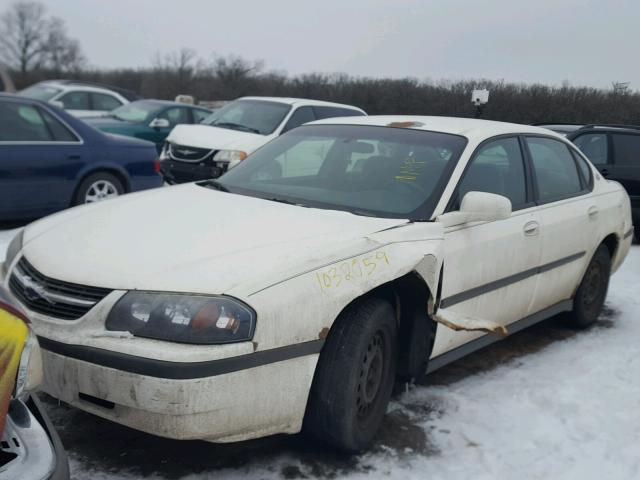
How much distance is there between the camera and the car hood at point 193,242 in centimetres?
296

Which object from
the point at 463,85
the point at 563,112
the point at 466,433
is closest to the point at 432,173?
the point at 466,433

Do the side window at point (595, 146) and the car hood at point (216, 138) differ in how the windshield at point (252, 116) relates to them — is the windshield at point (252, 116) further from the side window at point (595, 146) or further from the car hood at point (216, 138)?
the side window at point (595, 146)

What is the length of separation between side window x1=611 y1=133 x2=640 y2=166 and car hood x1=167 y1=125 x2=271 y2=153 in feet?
14.8

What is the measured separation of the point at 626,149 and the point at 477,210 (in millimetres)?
6545

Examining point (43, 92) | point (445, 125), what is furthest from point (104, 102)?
point (445, 125)

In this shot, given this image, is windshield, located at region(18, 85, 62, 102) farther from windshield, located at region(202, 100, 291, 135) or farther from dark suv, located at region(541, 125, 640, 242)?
dark suv, located at region(541, 125, 640, 242)

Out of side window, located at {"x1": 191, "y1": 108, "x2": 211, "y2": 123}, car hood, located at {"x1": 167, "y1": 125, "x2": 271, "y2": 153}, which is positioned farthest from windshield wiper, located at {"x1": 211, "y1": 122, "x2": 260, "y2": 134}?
side window, located at {"x1": 191, "y1": 108, "x2": 211, "y2": 123}

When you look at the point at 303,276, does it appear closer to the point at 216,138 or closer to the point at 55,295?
the point at 55,295

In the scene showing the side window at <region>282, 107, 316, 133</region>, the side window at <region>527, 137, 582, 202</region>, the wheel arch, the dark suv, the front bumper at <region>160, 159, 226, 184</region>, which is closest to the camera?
the wheel arch

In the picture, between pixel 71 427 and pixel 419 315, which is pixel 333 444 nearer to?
pixel 419 315

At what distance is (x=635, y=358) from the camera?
5039 millimetres

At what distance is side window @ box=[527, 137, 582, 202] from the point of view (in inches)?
193

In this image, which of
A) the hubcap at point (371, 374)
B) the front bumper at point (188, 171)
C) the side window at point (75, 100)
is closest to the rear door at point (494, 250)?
the hubcap at point (371, 374)

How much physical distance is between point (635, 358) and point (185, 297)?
3.45m
